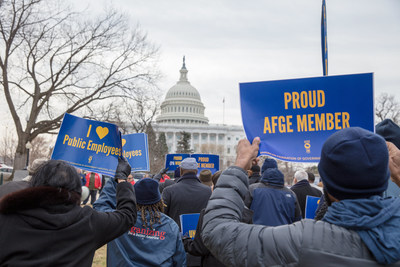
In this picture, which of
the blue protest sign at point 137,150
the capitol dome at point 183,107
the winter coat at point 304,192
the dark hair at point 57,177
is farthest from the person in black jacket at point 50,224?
the capitol dome at point 183,107

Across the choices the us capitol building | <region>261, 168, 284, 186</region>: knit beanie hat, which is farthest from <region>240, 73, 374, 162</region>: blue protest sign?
the us capitol building

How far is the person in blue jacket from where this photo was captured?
3111 mm

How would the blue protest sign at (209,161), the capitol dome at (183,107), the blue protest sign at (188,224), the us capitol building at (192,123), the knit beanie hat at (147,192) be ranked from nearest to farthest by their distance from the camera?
the knit beanie hat at (147,192), the blue protest sign at (188,224), the blue protest sign at (209,161), the us capitol building at (192,123), the capitol dome at (183,107)

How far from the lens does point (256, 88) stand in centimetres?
296

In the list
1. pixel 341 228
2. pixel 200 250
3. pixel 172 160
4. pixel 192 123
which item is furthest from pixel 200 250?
pixel 192 123

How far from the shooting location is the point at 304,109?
2.90 meters

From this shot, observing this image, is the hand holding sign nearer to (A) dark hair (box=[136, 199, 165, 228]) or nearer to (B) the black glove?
(B) the black glove

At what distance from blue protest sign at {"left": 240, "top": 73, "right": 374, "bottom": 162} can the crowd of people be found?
306 mm

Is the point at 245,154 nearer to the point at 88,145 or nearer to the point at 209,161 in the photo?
the point at 88,145

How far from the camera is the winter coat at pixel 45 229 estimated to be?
1983 millimetres

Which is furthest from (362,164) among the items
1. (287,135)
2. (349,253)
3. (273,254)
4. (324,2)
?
(324,2)

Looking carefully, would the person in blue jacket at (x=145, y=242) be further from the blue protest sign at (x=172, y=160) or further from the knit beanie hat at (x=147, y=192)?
the blue protest sign at (x=172, y=160)

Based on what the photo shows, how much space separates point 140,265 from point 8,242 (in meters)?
1.33

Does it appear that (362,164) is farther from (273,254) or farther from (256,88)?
(256,88)
